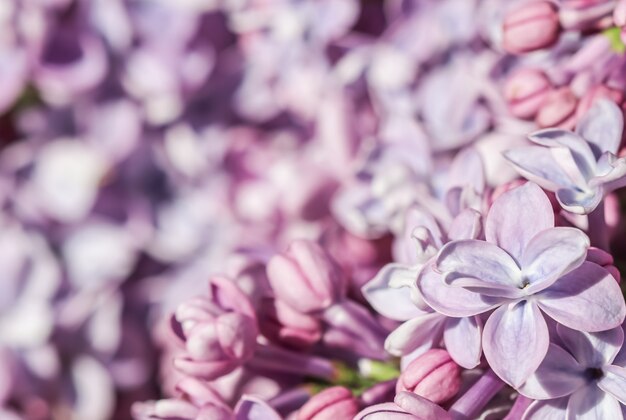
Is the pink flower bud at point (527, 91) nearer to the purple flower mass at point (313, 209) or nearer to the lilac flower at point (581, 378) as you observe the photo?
the purple flower mass at point (313, 209)

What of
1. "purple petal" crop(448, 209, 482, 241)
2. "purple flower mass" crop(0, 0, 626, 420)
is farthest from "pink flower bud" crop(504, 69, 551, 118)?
"purple petal" crop(448, 209, 482, 241)

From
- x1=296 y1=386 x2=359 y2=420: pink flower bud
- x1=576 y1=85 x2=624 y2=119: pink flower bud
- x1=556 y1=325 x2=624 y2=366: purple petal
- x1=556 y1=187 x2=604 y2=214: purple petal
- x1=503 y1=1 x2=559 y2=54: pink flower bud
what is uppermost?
x1=503 y1=1 x2=559 y2=54: pink flower bud

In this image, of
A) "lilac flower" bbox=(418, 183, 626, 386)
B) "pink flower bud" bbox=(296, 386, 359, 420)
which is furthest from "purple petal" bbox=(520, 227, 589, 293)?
"pink flower bud" bbox=(296, 386, 359, 420)

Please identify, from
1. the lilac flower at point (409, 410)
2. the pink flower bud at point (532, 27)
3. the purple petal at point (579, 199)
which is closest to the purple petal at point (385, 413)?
the lilac flower at point (409, 410)

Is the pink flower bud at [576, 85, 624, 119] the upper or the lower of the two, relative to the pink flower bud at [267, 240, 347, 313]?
upper

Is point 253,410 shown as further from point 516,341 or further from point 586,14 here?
point 586,14

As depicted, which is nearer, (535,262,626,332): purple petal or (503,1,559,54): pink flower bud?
(535,262,626,332): purple petal

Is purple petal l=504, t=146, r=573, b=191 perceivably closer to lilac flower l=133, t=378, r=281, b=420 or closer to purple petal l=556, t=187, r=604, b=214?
purple petal l=556, t=187, r=604, b=214
